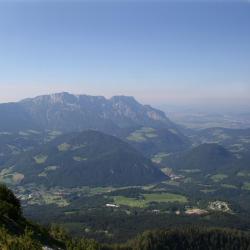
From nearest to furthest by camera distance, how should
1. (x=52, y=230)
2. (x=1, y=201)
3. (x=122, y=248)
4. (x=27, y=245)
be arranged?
(x=27, y=245) < (x=1, y=201) < (x=52, y=230) < (x=122, y=248)

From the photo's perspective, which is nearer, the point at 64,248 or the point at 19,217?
the point at 64,248

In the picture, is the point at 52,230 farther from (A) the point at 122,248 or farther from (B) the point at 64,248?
(A) the point at 122,248

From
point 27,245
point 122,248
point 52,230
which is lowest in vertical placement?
point 122,248

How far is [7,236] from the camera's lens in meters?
56.0

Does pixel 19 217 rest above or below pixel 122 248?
above

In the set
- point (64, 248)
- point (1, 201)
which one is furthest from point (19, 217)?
point (64, 248)

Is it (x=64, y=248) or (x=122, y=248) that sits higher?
(x=64, y=248)

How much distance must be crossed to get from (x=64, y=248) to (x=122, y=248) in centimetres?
13025

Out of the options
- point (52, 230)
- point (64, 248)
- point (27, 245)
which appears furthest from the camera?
point (52, 230)

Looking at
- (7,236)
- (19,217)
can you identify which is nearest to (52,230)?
(19,217)

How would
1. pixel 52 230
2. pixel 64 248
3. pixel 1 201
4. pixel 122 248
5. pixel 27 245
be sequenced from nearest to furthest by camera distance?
1. pixel 27 245
2. pixel 64 248
3. pixel 1 201
4. pixel 52 230
5. pixel 122 248

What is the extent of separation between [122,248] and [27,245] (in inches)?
5805

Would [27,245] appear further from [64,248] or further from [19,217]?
[19,217]

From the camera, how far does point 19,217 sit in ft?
252
